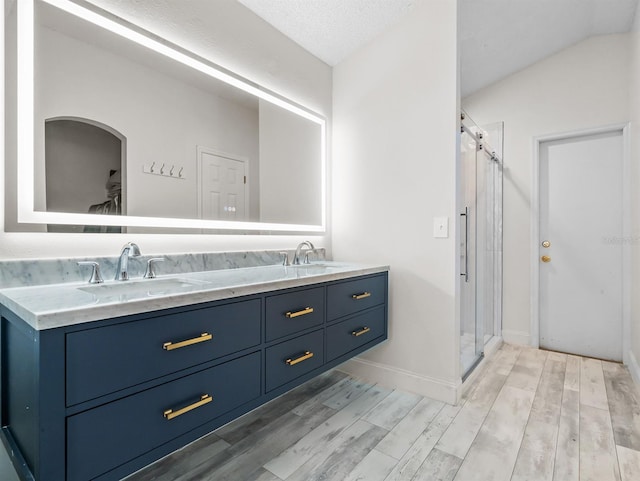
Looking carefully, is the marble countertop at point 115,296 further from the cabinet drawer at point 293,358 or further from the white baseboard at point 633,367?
the white baseboard at point 633,367

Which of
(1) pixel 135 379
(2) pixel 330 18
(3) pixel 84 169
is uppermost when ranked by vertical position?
(2) pixel 330 18

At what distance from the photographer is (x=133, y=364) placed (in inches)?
38.4

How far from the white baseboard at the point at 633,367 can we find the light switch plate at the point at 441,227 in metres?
1.78

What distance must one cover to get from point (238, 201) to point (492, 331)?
2.62m

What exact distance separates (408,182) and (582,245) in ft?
6.24

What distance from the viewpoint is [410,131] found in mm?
2217

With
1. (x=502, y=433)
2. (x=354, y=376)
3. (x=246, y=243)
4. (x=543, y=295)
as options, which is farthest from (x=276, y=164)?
(x=543, y=295)

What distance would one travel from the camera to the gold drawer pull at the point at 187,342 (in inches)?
41.3

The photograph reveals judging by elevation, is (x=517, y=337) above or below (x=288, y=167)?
below

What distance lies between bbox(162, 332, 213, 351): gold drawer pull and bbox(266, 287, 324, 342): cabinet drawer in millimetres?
291

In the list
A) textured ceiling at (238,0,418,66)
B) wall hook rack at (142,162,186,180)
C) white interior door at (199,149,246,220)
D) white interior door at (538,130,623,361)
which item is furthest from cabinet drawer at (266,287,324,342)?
white interior door at (538,130,623,361)

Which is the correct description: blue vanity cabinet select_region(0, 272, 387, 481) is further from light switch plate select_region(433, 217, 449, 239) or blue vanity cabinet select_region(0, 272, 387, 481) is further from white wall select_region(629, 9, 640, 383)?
white wall select_region(629, 9, 640, 383)

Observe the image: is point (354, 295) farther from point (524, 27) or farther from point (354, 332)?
point (524, 27)

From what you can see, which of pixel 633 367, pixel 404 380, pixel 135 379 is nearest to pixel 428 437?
pixel 404 380
